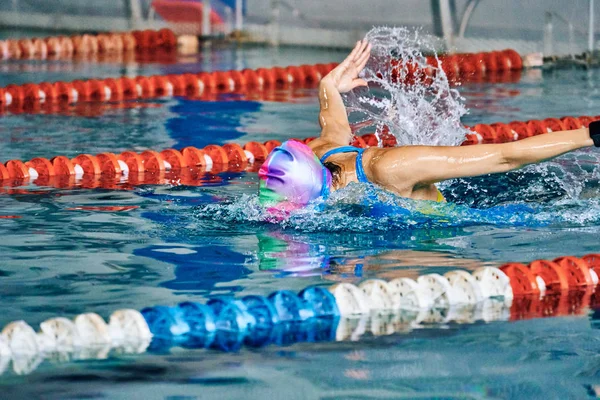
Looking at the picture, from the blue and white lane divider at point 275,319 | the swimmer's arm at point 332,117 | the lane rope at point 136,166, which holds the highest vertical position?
the swimmer's arm at point 332,117

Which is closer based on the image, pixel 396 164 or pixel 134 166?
pixel 396 164

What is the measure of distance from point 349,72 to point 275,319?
2386 mm

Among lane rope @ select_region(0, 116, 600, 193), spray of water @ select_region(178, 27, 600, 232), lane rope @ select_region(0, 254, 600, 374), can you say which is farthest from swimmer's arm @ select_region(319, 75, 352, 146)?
lane rope @ select_region(0, 254, 600, 374)

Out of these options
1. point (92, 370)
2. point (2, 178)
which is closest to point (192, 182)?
point (2, 178)

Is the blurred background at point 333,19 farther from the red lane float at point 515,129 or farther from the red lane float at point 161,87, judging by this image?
the red lane float at point 515,129

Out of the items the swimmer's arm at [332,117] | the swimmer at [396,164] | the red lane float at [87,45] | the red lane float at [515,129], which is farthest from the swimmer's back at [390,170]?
the red lane float at [87,45]

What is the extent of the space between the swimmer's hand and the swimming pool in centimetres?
78

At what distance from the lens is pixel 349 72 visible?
219 inches

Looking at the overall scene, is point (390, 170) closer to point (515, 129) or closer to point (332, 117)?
point (332, 117)

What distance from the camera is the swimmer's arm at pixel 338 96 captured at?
5.27m

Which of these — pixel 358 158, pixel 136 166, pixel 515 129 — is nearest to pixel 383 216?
pixel 358 158

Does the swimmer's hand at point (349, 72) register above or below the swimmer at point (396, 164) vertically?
above

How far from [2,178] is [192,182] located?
1114 millimetres

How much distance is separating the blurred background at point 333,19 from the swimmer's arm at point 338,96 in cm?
545
